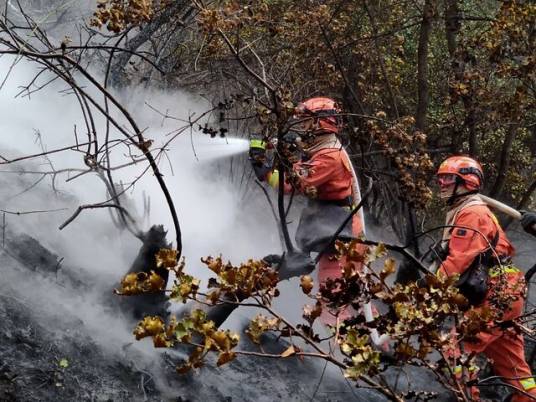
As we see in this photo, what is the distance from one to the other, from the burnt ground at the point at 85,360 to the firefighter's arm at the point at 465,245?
1.19 meters

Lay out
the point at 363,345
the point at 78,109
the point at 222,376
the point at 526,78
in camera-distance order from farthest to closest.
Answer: the point at 78,109
the point at 526,78
the point at 222,376
the point at 363,345

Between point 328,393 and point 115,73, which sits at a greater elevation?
point 115,73

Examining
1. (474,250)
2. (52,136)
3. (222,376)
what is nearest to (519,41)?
(474,250)

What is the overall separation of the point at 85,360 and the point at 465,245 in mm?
2887

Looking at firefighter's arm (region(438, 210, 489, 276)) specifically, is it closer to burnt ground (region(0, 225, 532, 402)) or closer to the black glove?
the black glove

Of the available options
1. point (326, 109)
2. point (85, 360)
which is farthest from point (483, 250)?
point (85, 360)

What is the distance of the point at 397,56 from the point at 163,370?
5.47m

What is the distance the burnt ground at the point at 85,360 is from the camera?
3404 millimetres

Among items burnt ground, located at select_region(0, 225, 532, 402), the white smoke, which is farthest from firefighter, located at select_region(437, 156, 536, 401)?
the white smoke

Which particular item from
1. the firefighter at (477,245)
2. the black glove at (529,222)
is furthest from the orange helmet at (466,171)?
the black glove at (529,222)

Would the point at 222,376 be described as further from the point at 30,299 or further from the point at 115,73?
the point at 115,73

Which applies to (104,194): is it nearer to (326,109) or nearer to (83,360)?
(326,109)

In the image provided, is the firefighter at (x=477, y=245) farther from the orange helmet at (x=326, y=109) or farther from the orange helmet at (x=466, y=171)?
the orange helmet at (x=326, y=109)

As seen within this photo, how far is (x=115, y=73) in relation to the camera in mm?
6719
